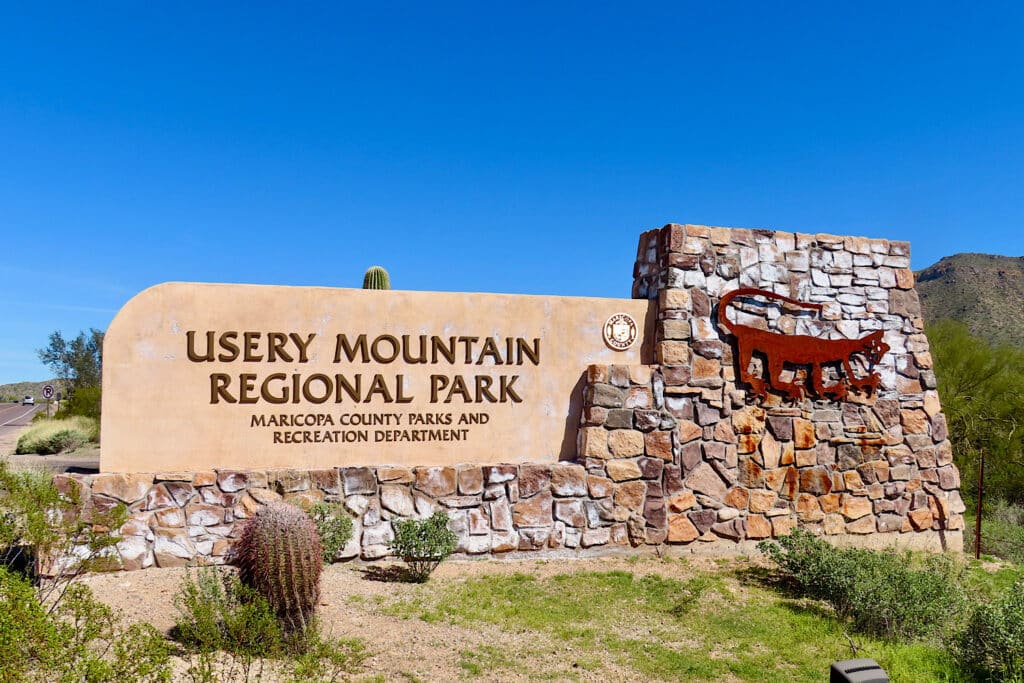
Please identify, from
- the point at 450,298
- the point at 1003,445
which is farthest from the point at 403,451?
the point at 1003,445

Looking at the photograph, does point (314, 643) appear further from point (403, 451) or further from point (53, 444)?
point (53, 444)

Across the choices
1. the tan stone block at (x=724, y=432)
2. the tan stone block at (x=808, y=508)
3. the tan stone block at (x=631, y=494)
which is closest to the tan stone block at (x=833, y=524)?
the tan stone block at (x=808, y=508)

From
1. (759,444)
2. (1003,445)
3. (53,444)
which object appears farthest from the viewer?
(53,444)

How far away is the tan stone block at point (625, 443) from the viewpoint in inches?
355

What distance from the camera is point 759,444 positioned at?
9.61 m

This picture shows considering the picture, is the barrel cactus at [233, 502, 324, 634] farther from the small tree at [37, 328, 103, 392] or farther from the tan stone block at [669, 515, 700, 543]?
the small tree at [37, 328, 103, 392]

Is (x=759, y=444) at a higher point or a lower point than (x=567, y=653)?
higher

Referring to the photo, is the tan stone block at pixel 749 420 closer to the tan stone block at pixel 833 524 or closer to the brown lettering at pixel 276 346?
the tan stone block at pixel 833 524

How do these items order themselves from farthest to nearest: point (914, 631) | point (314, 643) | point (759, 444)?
1. point (759, 444)
2. point (914, 631)
3. point (314, 643)

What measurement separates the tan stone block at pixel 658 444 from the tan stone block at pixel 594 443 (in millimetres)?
555

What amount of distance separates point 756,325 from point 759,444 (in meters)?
1.59

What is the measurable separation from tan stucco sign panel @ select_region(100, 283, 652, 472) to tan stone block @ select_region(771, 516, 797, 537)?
9.20 feet

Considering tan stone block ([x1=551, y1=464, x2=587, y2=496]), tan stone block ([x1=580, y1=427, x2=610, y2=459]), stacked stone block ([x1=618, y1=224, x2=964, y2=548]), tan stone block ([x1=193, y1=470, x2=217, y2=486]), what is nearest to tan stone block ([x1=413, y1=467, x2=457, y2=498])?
tan stone block ([x1=551, y1=464, x2=587, y2=496])

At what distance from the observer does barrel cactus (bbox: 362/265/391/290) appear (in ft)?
32.9
